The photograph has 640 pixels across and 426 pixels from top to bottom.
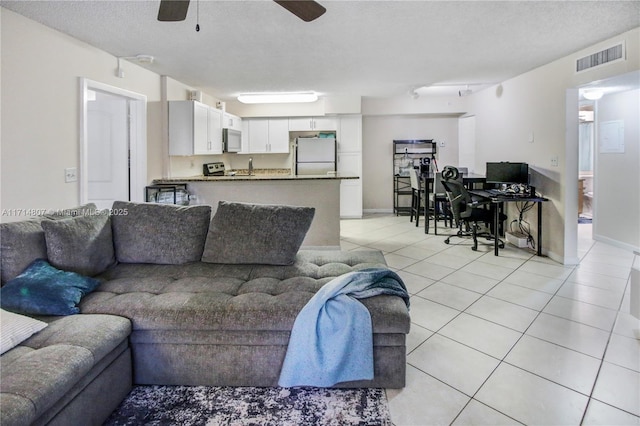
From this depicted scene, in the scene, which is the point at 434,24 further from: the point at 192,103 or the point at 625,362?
the point at 192,103

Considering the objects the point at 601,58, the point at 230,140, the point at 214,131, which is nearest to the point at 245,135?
the point at 230,140

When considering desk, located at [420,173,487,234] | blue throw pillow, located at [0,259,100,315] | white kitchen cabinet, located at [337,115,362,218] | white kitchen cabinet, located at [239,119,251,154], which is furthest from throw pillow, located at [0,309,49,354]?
white kitchen cabinet, located at [337,115,362,218]

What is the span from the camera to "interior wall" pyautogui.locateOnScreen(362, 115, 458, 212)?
7.69 m

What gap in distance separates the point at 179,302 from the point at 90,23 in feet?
8.45

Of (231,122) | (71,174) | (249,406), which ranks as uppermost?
(231,122)

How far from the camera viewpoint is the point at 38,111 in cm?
292

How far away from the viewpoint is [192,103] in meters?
4.84

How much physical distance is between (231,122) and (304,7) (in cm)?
492

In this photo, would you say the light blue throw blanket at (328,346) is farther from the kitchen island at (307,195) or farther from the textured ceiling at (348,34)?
the kitchen island at (307,195)

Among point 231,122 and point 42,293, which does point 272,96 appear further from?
point 42,293

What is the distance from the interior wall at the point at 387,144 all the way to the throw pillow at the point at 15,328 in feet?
21.6

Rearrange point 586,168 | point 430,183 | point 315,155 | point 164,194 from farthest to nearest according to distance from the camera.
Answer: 1. point 586,168
2. point 315,155
3. point 430,183
4. point 164,194

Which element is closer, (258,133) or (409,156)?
(258,133)

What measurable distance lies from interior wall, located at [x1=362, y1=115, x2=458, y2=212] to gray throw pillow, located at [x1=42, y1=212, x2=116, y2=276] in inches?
230
